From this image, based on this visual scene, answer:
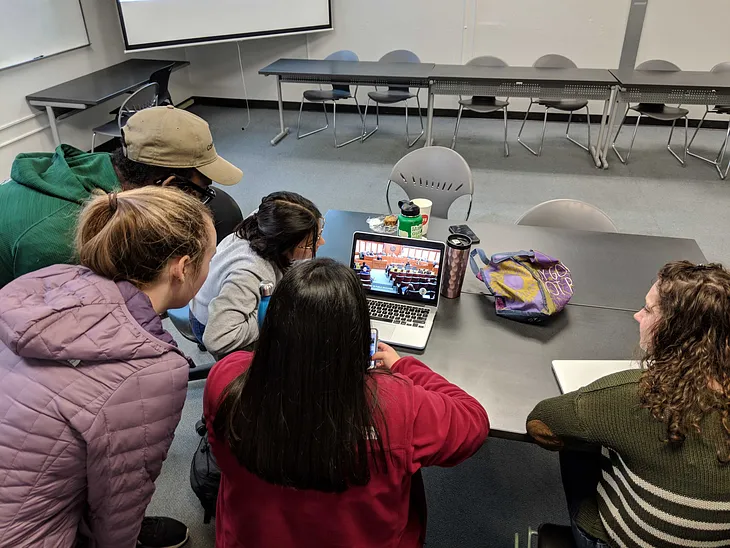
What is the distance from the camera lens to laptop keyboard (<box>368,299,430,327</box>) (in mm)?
1600

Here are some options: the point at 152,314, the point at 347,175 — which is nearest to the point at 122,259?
the point at 152,314

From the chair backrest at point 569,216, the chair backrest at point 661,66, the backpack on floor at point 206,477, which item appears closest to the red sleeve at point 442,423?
the backpack on floor at point 206,477

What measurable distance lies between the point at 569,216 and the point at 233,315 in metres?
1.47

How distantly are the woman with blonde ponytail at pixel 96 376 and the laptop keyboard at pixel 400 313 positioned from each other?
0.62 metres

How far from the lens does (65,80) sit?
14.5 feet

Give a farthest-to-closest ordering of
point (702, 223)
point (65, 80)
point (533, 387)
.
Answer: point (65, 80), point (702, 223), point (533, 387)

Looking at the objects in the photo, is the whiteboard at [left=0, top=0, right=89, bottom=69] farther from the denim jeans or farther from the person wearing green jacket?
the denim jeans

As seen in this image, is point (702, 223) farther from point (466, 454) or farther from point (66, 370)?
point (66, 370)

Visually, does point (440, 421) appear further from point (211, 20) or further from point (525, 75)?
point (211, 20)

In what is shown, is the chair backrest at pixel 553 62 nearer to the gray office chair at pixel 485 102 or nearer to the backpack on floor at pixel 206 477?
the gray office chair at pixel 485 102

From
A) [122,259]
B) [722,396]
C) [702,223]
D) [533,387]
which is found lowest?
[702,223]

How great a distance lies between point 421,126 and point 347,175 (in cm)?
154

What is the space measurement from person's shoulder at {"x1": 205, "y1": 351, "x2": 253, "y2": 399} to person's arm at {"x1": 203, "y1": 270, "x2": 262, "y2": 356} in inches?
20.3

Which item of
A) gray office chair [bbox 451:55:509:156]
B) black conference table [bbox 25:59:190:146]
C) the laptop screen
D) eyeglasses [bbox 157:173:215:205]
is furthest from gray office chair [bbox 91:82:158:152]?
the laptop screen
